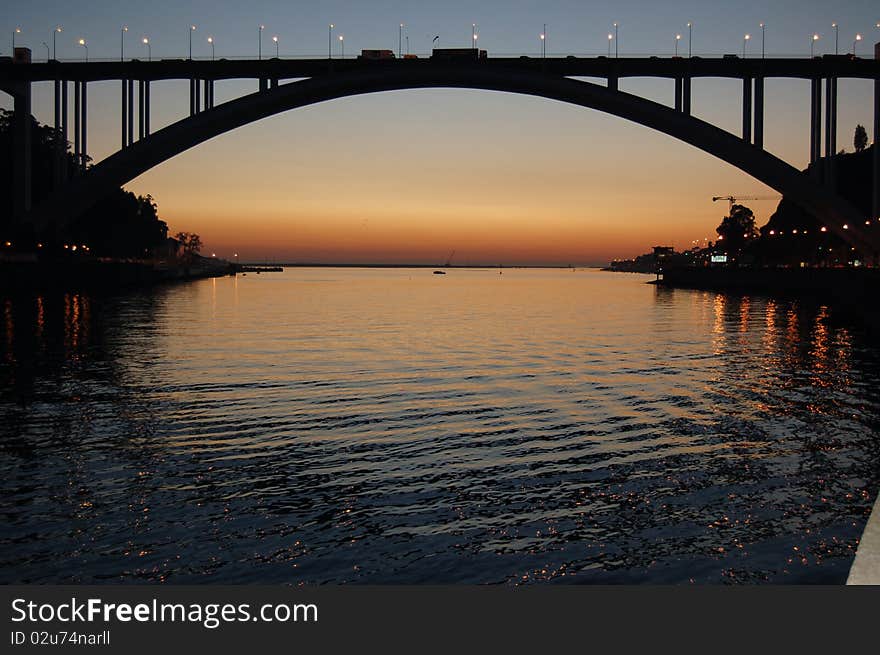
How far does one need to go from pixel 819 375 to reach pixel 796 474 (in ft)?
46.4

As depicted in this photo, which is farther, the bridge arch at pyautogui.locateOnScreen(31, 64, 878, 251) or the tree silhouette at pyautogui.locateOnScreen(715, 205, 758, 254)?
the tree silhouette at pyautogui.locateOnScreen(715, 205, 758, 254)

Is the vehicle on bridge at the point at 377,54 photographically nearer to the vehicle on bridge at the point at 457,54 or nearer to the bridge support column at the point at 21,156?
the vehicle on bridge at the point at 457,54

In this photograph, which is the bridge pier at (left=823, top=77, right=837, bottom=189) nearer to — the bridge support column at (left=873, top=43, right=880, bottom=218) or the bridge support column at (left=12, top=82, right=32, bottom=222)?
the bridge support column at (left=873, top=43, right=880, bottom=218)

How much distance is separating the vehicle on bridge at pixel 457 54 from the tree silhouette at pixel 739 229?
368ft

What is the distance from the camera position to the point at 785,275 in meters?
93.6

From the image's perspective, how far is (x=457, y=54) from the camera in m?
59.3

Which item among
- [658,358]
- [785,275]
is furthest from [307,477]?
[785,275]

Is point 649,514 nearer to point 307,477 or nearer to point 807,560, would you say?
point 807,560

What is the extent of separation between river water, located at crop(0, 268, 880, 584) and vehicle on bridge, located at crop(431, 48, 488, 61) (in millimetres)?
34231

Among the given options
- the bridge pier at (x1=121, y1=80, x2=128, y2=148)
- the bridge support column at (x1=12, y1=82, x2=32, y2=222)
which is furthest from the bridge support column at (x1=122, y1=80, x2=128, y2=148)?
the bridge support column at (x1=12, y1=82, x2=32, y2=222)

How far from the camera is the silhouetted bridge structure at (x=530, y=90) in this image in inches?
2126

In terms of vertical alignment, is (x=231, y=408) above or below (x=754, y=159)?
below

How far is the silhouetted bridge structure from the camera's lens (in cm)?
5400

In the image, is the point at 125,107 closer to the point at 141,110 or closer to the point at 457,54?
the point at 141,110
